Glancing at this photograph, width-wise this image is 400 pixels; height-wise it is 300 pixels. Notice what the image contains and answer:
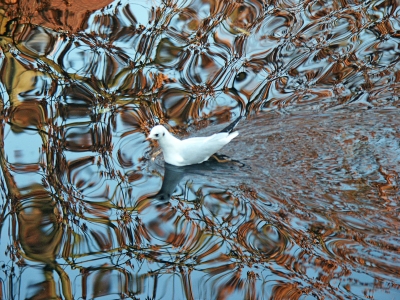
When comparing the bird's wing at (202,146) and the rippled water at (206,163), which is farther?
the bird's wing at (202,146)

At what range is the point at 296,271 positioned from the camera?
4684 mm

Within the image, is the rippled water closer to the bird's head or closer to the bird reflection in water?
the bird reflection in water

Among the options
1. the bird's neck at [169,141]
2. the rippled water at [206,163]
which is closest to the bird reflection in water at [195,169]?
the rippled water at [206,163]

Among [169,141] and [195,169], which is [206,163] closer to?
[195,169]

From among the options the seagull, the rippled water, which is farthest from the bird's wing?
the rippled water

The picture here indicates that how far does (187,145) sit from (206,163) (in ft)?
0.83

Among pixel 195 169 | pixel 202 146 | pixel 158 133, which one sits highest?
pixel 158 133

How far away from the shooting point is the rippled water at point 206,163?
15.6 feet

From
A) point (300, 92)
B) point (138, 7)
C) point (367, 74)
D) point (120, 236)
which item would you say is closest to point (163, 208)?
point (120, 236)

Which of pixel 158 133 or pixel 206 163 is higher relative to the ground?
pixel 158 133

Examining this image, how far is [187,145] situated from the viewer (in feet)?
19.6

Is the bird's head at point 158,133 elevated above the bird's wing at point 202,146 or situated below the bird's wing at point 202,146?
above

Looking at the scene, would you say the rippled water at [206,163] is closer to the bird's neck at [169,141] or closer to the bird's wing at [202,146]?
the bird's wing at [202,146]

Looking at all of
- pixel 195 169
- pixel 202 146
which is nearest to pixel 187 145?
pixel 202 146
